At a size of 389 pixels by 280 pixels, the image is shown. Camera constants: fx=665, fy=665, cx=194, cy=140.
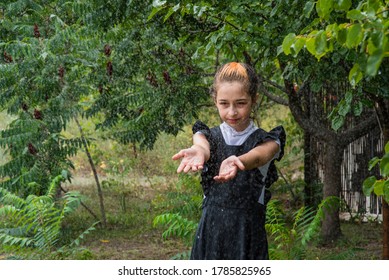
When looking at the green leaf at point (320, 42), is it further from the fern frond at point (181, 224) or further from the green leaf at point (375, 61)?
the fern frond at point (181, 224)

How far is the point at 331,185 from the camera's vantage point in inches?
253

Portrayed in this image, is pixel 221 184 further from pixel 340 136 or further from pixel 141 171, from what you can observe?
pixel 141 171

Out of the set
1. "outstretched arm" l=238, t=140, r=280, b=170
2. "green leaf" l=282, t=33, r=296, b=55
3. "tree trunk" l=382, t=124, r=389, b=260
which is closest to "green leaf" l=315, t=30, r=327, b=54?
"green leaf" l=282, t=33, r=296, b=55

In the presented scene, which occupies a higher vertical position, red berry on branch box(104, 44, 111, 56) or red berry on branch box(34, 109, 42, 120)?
red berry on branch box(104, 44, 111, 56)

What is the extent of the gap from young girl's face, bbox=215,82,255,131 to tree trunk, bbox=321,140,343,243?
3605 mm

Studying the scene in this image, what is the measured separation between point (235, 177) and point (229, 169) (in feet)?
1.54

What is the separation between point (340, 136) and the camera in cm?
612

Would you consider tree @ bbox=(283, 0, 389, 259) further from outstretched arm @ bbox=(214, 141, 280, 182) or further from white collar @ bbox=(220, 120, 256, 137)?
white collar @ bbox=(220, 120, 256, 137)

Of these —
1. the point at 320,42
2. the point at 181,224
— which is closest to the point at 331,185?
the point at 181,224

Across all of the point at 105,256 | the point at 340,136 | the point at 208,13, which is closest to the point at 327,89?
the point at 340,136

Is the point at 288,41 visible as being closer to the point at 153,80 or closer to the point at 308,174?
the point at 153,80

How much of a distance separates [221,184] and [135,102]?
3.72 m

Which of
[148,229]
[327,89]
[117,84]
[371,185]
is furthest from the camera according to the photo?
[148,229]

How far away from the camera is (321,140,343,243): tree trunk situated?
6.36 metres
